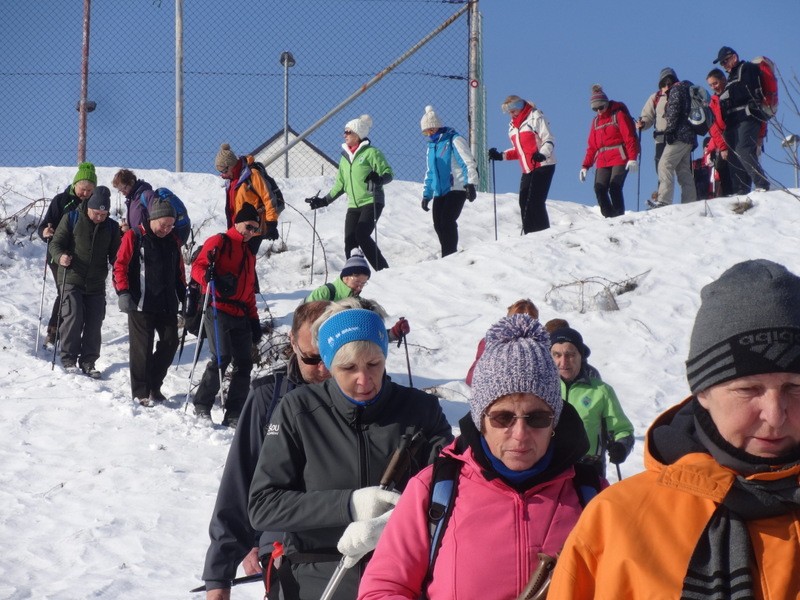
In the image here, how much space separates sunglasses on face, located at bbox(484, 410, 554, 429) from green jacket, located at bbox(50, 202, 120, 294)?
7.65 meters

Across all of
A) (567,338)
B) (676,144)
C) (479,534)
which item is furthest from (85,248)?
(479,534)

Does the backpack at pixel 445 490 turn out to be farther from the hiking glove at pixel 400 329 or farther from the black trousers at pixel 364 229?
the black trousers at pixel 364 229

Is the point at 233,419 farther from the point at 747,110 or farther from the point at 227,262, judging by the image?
the point at 747,110

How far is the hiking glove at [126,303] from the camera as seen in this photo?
859cm

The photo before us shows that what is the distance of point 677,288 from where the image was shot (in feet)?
34.9

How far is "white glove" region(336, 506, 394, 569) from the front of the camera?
2801 millimetres

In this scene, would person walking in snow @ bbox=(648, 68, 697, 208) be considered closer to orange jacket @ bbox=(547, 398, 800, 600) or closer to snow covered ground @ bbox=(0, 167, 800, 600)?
snow covered ground @ bbox=(0, 167, 800, 600)

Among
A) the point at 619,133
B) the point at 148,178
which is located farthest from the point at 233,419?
the point at 148,178

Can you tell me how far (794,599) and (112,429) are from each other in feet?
22.4

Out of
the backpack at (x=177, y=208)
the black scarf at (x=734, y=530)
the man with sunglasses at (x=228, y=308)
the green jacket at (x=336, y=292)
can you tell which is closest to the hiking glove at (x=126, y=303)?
the man with sunglasses at (x=228, y=308)

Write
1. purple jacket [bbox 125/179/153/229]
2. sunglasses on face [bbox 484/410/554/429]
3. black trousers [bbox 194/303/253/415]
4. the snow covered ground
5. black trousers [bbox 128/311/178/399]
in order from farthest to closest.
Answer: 1. purple jacket [bbox 125/179/153/229]
2. black trousers [bbox 128/311/178/399]
3. black trousers [bbox 194/303/253/415]
4. the snow covered ground
5. sunglasses on face [bbox 484/410/554/429]

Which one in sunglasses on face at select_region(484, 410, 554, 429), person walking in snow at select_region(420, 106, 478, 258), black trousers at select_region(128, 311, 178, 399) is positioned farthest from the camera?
person walking in snow at select_region(420, 106, 478, 258)

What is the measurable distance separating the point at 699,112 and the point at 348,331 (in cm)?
954

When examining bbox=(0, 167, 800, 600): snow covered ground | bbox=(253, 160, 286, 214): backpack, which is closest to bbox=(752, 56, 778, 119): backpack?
bbox=(0, 167, 800, 600): snow covered ground
